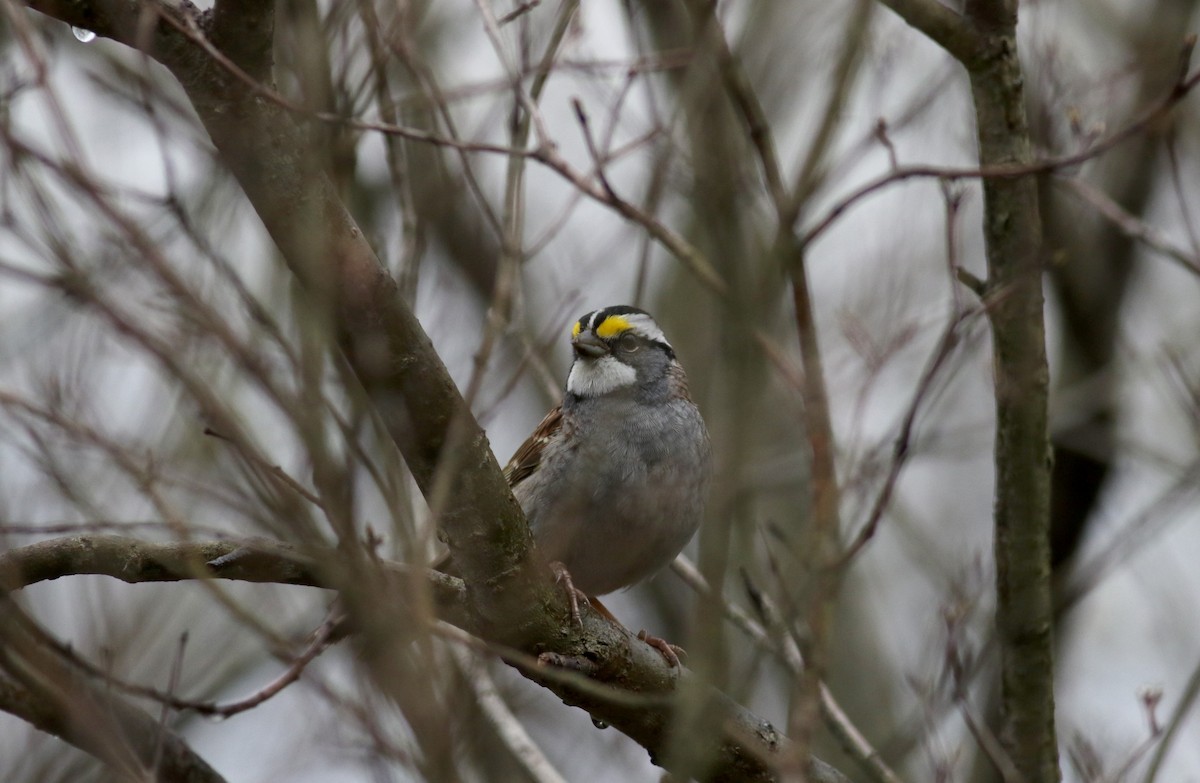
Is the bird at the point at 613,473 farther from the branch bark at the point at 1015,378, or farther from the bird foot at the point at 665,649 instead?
the branch bark at the point at 1015,378

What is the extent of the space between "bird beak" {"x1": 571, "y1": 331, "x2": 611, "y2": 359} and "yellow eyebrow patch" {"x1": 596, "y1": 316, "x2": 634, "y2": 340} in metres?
0.06

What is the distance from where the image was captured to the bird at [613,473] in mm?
6426

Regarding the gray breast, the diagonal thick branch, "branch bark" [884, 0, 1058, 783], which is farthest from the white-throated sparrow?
the diagonal thick branch

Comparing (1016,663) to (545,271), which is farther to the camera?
(545,271)

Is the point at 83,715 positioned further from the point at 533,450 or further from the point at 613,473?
the point at 533,450

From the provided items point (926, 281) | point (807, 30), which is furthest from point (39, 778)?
point (926, 281)

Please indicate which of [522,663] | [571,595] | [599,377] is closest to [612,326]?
[599,377]

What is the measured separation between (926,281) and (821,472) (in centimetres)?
914

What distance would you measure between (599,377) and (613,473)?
0.74 m

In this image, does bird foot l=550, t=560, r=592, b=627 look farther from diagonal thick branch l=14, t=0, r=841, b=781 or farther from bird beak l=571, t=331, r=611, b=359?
bird beak l=571, t=331, r=611, b=359

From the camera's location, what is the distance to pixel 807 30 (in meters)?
10.5

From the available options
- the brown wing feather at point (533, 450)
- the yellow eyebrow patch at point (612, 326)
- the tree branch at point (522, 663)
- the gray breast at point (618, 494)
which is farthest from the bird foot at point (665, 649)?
the yellow eyebrow patch at point (612, 326)

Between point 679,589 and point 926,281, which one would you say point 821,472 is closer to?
point 679,589

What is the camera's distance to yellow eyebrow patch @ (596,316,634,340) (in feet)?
23.8
